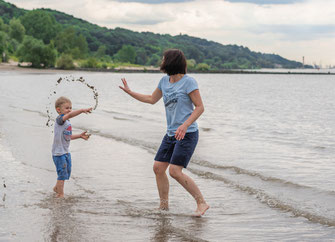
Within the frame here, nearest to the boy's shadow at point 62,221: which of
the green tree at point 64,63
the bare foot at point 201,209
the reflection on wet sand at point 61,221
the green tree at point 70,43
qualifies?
the reflection on wet sand at point 61,221

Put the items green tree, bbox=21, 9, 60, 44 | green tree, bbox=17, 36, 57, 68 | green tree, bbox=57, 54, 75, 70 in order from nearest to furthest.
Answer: green tree, bbox=17, 36, 57, 68, green tree, bbox=57, 54, 75, 70, green tree, bbox=21, 9, 60, 44

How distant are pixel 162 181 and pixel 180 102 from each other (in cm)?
114

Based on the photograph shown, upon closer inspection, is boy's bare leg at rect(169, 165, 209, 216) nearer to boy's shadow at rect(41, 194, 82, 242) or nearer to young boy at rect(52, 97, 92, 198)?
boy's shadow at rect(41, 194, 82, 242)

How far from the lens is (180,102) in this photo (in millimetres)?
Result: 5508

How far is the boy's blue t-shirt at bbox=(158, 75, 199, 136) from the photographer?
215 inches

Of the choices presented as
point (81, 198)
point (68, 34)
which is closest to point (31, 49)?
point (68, 34)

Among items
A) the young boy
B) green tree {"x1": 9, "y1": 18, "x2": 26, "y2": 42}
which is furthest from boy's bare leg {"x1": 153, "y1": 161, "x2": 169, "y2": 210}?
green tree {"x1": 9, "y1": 18, "x2": 26, "y2": 42}

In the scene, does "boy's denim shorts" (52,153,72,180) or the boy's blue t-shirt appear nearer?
the boy's blue t-shirt

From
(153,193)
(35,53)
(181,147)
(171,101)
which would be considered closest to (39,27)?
(35,53)

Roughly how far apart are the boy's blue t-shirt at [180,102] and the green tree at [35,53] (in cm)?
11440

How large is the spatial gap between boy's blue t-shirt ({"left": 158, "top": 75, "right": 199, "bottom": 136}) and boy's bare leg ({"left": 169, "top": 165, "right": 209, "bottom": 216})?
44 cm

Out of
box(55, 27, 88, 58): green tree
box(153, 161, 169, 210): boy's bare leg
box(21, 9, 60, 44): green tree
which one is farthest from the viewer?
box(21, 9, 60, 44): green tree

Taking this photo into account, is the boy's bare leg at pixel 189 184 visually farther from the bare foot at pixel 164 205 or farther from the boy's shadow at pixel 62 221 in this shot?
the boy's shadow at pixel 62 221

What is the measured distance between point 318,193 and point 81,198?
3857mm
